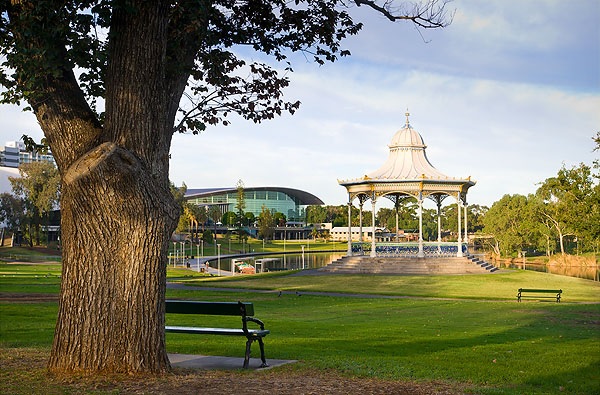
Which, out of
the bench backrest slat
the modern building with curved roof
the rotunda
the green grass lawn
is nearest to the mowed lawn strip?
the green grass lawn

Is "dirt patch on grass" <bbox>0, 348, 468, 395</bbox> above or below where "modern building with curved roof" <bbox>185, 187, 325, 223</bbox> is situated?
below

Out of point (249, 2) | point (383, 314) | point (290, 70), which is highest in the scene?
point (249, 2)

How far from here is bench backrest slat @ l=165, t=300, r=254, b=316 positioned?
8.76m

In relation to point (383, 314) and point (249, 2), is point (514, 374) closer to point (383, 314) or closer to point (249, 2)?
point (249, 2)

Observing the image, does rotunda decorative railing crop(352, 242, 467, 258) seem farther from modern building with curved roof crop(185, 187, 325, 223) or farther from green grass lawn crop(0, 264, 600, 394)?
modern building with curved roof crop(185, 187, 325, 223)

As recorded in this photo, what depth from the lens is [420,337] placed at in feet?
40.3

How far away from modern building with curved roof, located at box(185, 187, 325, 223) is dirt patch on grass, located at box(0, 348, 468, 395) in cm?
12857

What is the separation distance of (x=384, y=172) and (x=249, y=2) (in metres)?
31.7

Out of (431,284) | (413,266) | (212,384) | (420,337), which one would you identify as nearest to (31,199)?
(413,266)

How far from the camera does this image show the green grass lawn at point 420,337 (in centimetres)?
823

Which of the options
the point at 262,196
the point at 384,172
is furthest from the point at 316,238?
the point at 384,172

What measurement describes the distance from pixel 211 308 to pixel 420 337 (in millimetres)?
4699

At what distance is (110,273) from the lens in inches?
292

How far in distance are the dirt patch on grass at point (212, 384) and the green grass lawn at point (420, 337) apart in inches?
16.9
